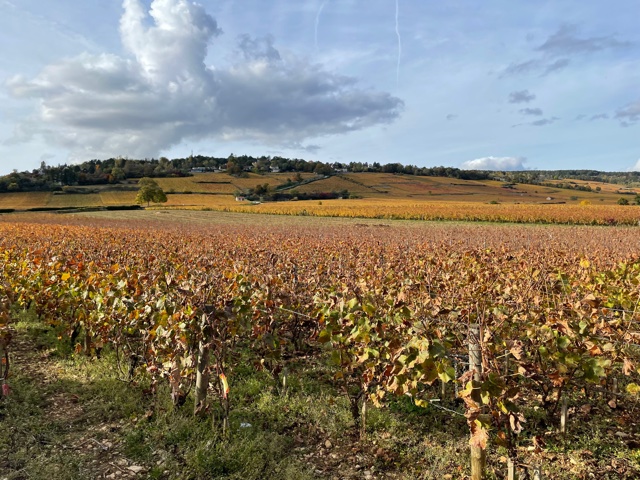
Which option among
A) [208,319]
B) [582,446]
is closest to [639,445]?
[582,446]

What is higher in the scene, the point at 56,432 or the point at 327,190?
the point at 327,190

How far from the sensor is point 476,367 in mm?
3422

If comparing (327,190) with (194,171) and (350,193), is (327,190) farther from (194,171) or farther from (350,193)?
(194,171)

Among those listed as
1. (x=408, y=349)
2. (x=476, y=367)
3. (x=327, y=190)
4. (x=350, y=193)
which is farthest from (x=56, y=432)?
(x=327, y=190)

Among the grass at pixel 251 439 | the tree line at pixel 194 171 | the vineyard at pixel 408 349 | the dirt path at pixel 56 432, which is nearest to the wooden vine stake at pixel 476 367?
the vineyard at pixel 408 349

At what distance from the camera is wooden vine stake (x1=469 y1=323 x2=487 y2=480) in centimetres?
341

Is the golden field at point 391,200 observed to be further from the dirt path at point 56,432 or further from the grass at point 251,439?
the dirt path at point 56,432

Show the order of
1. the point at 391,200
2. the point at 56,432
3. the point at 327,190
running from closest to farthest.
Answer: the point at 56,432
the point at 391,200
the point at 327,190

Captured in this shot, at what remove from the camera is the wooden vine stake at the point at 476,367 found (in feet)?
11.2

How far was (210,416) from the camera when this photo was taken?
5.05 metres

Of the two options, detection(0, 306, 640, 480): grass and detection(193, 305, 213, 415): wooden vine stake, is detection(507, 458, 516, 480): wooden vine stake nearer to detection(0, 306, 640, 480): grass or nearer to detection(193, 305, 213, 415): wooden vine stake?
detection(0, 306, 640, 480): grass

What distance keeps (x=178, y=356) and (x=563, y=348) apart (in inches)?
167

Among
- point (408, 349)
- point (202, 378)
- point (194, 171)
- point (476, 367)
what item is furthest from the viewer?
point (194, 171)

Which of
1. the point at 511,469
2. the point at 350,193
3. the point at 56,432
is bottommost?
the point at 56,432
